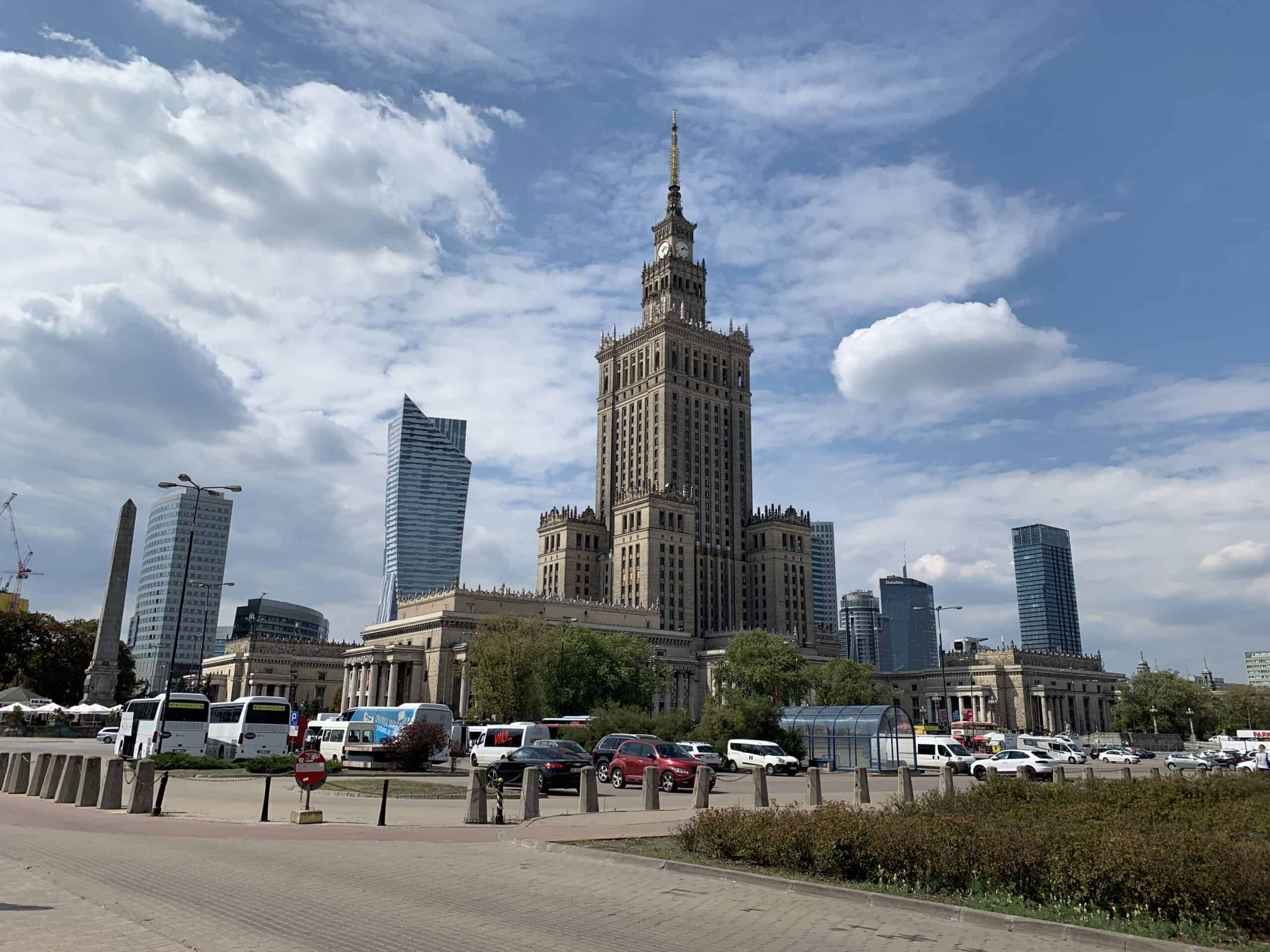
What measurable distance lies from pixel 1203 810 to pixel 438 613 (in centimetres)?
10834

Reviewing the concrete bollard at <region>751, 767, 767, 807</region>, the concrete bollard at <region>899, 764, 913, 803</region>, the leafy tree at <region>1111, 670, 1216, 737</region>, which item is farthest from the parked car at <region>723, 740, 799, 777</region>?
the leafy tree at <region>1111, 670, 1216, 737</region>

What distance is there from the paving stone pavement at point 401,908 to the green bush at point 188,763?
25.6 m

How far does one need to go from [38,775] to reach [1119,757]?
73.8 metres

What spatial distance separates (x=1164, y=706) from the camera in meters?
111

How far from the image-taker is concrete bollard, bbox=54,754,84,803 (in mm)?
26438

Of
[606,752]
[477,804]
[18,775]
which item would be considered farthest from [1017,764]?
[18,775]

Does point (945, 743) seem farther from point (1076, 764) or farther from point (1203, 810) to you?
point (1203, 810)

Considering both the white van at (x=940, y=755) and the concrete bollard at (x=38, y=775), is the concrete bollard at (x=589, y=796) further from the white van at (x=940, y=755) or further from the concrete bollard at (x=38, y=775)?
the white van at (x=940, y=755)

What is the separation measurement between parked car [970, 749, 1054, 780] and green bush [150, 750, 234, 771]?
126 ft

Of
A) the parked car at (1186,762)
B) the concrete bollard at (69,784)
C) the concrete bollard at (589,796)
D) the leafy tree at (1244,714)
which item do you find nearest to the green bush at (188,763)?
the concrete bollard at (69,784)

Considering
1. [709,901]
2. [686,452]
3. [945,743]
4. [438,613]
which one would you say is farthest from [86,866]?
[686,452]

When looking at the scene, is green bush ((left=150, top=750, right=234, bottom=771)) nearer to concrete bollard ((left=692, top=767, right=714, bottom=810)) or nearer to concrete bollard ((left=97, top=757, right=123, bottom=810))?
concrete bollard ((left=97, top=757, right=123, bottom=810))

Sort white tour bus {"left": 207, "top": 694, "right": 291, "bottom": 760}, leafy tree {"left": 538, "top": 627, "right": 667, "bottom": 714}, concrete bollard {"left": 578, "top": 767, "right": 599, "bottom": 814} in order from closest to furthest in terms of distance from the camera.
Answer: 1. concrete bollard {"left": 578, "top": 767, "right": 599, "bottom": 814}
2. white tour bus {"left": 207, "top": 694, "right": 291, "bottom": 760}
3. leafy tree {"left": 538, "top": 627, "right": 667, "bottom": 714}

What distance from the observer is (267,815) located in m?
23.0
